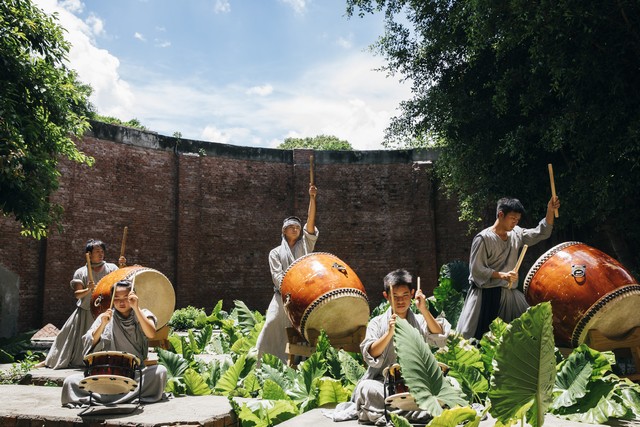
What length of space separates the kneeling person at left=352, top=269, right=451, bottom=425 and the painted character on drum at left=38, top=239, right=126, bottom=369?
4054mm

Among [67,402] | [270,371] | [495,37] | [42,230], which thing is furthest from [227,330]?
[495,37]

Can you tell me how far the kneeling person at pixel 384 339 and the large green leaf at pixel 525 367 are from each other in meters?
1.09

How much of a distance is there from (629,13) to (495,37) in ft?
5.74

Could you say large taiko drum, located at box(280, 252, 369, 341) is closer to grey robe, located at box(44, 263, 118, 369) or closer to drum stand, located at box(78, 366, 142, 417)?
drum stand, located at box(78, 366, 142, 417)

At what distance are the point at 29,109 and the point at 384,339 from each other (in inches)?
255

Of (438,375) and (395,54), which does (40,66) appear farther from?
(438,375)

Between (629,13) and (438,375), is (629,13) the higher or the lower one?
the higher one

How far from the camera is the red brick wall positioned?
1310 cm

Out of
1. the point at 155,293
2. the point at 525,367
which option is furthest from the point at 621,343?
the point at 155,293

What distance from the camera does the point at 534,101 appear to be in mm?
8312

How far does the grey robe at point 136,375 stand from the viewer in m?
4.06

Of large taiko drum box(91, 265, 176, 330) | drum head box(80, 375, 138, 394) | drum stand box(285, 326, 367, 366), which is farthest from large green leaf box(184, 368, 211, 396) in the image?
large taiko drum box(91, 265, 176, 330)

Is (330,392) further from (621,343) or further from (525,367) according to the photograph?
(621,343)

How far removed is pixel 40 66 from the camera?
309 inches
